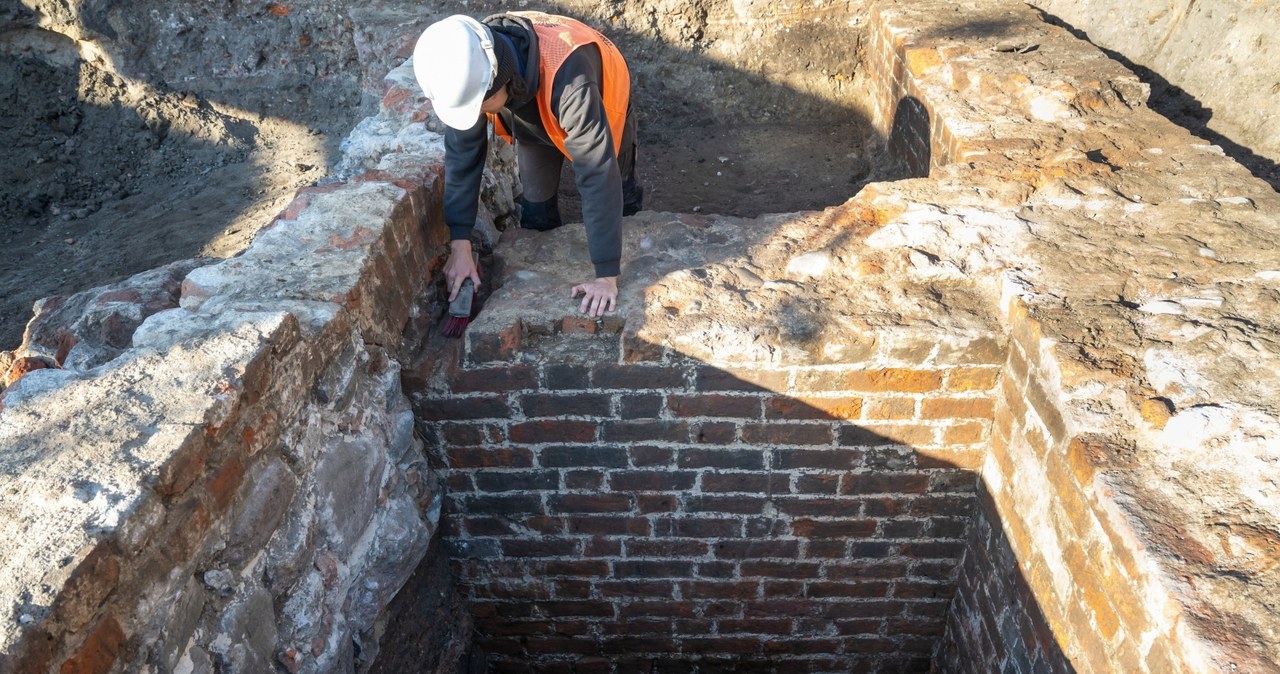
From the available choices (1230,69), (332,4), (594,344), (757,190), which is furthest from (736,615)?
(332,4)

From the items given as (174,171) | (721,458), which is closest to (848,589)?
(721,458)

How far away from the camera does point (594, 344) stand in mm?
2346

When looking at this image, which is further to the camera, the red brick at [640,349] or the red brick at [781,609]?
the red brick at [781,609]

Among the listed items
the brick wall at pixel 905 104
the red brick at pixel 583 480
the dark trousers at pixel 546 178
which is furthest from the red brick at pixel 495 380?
the brick wall at pixel 905 104

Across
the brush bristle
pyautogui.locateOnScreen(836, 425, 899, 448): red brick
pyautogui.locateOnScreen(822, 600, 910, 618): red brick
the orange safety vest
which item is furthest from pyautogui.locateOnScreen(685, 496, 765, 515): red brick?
the orange safety vest

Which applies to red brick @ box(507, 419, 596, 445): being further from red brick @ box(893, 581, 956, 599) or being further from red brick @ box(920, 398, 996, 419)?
red brick @ box(893, 581, 956, 599)

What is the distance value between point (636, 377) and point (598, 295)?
0.27m

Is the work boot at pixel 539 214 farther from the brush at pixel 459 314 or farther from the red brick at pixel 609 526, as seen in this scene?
the red brick at pixel 609 526

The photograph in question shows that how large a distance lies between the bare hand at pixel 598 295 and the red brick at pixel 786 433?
54 cm

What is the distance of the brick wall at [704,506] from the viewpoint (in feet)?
7.64

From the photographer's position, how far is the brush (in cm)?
247

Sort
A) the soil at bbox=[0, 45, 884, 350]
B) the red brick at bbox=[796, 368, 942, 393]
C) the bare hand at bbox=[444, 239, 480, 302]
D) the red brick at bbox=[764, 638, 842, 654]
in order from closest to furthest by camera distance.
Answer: the red brick at bbox=[796, 368, 942, 393] → the bare hand at bbox=[444, 239, 480, 302] → the red brick at bbox=[764, 638, 842, 654] → the soil at bbox=[0, 45, 884, 350]

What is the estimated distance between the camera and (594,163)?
2436mm

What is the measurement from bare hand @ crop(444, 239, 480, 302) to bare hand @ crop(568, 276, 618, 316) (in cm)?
38
